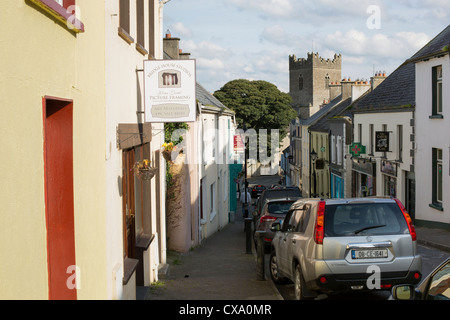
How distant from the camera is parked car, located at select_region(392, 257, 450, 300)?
4.60 meters

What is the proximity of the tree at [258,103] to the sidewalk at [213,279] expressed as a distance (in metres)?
50.0

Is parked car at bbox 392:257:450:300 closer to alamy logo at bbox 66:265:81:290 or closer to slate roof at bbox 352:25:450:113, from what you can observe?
alamy logo at bbox 66:265:81:290

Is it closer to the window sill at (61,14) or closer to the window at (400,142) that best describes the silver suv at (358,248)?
the window sill at (61,14)

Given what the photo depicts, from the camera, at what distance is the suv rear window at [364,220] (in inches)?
336

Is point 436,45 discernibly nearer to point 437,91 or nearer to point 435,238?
point 437,91

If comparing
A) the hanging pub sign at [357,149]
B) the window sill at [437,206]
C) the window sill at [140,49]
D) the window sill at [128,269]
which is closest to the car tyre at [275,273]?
the window sill at [128,269]

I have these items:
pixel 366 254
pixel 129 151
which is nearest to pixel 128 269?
pixel 129 151

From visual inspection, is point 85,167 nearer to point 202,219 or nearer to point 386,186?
point 202,219

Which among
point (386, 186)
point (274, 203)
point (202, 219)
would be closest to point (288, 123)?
point (386, 186)
